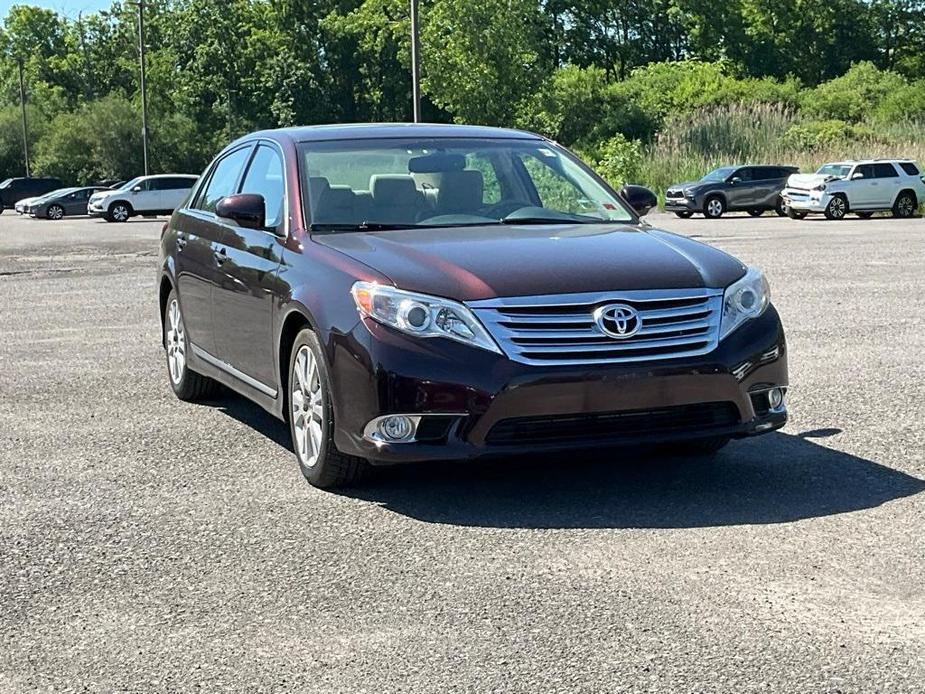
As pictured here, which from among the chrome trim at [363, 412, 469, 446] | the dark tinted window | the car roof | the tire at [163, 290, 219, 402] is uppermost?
the car roof

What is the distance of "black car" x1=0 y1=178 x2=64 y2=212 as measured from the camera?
2724 inches

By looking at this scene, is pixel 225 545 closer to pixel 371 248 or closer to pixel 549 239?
pixel 371 248

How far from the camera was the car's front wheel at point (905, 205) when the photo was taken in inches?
1545

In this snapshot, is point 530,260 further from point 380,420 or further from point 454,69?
point 454,69

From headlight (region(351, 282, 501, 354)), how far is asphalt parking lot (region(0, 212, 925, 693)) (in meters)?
0.69

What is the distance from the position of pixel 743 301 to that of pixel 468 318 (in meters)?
1.28

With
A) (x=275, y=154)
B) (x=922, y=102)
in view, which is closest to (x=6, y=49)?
(x=922, y=102)

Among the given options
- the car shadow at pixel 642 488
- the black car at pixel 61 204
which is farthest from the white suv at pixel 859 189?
the car shadow at pixel 642 488

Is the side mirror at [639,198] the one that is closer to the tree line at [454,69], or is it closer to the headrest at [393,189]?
the headrest at [393,189]

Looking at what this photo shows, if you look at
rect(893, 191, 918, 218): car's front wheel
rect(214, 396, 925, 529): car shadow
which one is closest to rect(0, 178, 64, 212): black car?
rect(893, 191, 918, 218): car's front wheel

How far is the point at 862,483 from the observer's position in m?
6.45

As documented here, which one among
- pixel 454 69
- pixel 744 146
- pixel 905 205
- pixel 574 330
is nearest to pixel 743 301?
pixel 574 330

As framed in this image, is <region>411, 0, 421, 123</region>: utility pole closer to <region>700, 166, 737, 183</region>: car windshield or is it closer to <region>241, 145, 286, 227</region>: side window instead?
<region>700, 166, 737, 183</region>: car windshield

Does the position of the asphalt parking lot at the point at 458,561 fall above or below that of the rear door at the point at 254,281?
below
